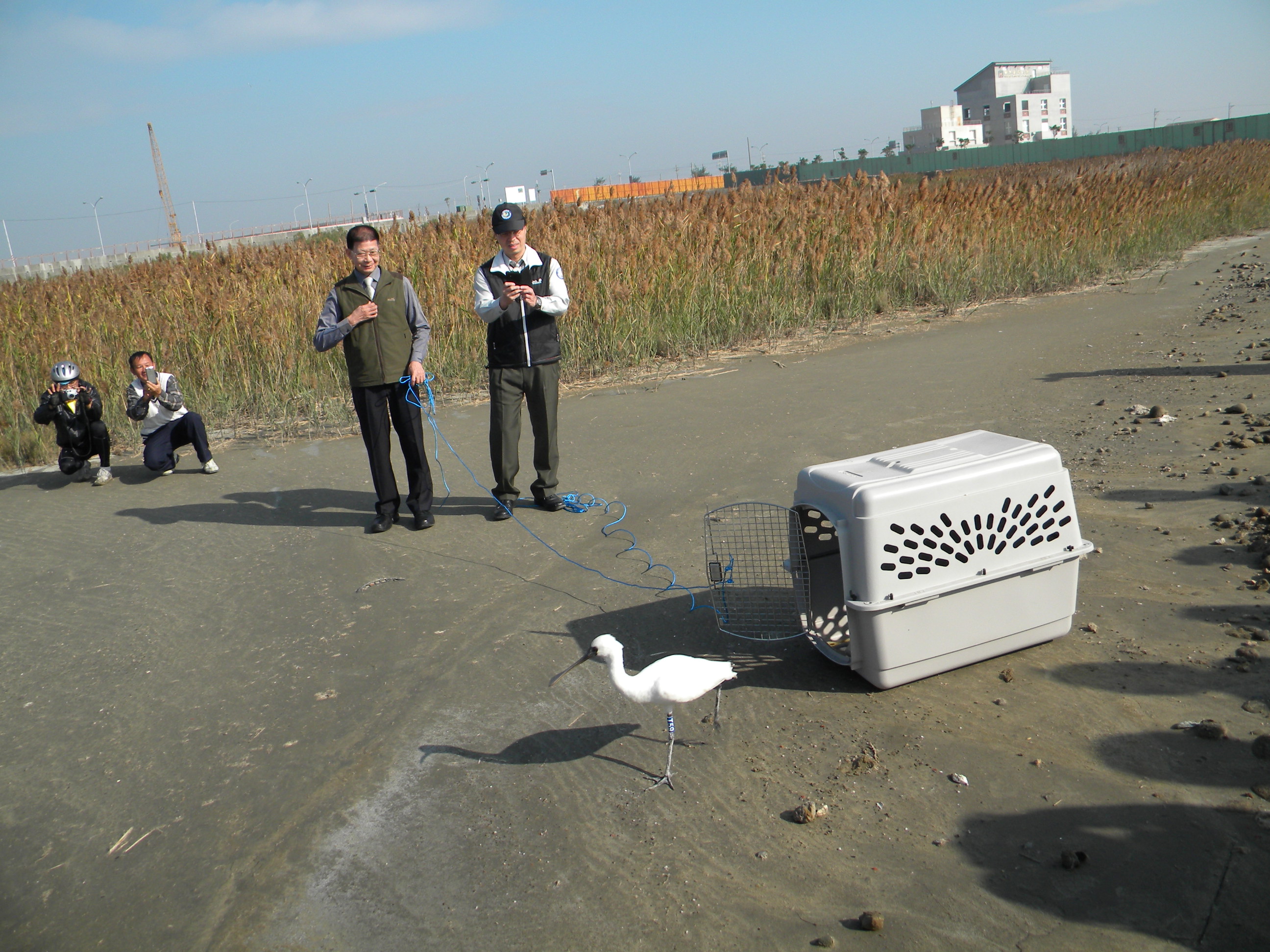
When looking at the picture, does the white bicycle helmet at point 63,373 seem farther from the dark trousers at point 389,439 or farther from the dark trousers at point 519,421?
the dark trousers at point 519,421

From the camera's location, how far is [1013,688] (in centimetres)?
400

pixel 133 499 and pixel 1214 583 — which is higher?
pixel 133 499

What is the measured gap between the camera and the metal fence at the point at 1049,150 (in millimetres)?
62781

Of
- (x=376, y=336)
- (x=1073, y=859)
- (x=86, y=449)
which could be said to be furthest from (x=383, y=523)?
(x=1073, y=859)

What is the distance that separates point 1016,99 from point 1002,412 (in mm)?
121505

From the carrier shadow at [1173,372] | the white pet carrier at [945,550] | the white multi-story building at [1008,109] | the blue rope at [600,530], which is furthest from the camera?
the white multi-story building at [1008,109]

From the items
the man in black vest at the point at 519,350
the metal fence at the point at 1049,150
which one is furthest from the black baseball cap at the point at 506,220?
the metal fence at the point at 1049,150

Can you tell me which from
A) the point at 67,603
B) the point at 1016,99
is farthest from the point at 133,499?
the point at 1016,99

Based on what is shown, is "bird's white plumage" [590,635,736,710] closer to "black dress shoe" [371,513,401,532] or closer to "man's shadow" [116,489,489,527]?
"black dress shoe" [371,513,401,532]

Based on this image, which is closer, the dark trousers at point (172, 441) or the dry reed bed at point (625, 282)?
the dark trousers at point (172, 441)

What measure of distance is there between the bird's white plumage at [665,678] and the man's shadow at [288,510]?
3660 mm

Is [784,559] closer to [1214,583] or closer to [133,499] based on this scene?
[1214,583]

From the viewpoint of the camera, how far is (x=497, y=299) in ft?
21.8

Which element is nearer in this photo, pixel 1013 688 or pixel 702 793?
pixel 702 793
